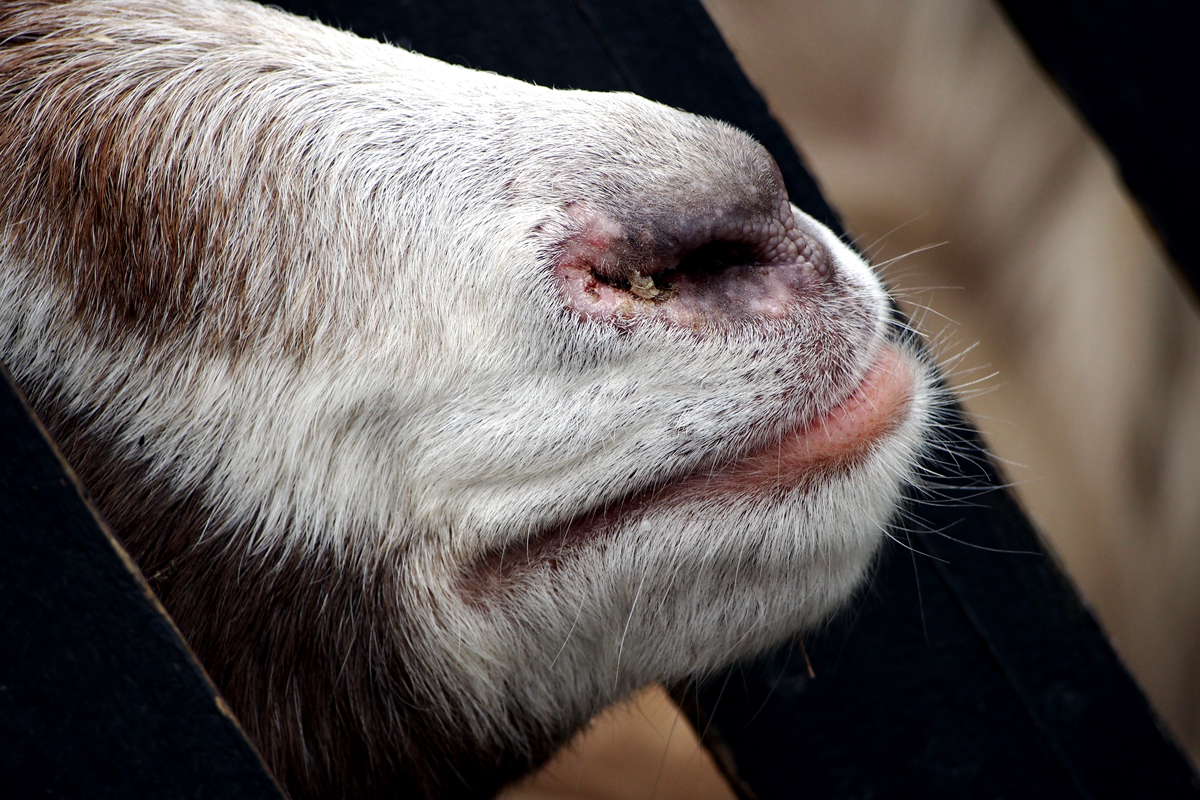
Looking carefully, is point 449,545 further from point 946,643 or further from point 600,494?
point 946,643

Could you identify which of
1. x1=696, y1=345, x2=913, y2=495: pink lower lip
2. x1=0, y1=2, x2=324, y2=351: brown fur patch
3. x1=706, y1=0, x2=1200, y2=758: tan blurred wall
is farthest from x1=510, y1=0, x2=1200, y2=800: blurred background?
x1=0, y1=2, x2=324, y2=351: brown fur patch

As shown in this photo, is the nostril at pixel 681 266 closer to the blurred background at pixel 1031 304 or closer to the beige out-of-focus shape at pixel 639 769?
the blurred background at pixel 1031 304

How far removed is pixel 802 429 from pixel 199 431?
0.66 metres

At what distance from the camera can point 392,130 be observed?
1.16 metres

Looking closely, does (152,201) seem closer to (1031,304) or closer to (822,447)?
(822,447)

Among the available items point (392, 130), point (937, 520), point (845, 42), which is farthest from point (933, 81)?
Answer: point (392, 130)

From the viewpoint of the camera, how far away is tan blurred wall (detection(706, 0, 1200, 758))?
405cm

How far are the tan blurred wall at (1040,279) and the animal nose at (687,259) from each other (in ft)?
8.03

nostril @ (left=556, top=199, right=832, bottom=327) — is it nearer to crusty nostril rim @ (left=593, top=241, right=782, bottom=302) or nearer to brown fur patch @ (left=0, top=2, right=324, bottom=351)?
crusty nostril rim @ (left=593, top=241, right=782, bottom=302)

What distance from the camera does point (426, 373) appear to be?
1059 mm

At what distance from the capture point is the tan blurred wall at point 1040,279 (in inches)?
160

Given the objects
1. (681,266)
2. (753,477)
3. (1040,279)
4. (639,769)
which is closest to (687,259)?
(681,266)

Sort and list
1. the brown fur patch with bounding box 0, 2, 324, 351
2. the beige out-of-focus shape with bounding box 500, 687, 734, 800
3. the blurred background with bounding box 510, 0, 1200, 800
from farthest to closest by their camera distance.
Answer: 1. the blurred background with bounding box 510, 0, 1200, 800
2. the beige out-of-focus shape with bounding box 500, 687, 734, 800
3. the brown fur patch with bounding box 0, 2, 324, 351

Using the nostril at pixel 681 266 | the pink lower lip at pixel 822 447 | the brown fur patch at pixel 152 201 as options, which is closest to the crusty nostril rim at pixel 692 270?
the nostril at pixel 681 266
